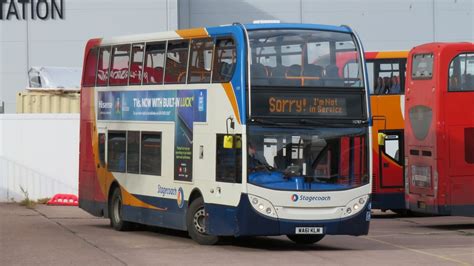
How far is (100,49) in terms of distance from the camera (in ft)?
73.9

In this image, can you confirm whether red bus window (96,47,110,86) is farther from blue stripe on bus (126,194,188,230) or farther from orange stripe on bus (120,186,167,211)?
blue stripe on bus (126,194,188,230)

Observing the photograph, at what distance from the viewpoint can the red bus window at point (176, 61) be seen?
19.1m

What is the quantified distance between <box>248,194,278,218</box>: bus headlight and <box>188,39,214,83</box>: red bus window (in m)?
2.37

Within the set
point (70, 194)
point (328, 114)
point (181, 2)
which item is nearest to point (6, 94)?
point (181, 2)

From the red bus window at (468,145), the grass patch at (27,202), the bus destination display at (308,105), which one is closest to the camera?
the bus destination display at (308,105)

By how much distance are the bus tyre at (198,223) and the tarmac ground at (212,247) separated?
193mm

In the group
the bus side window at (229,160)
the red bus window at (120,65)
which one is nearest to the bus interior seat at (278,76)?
the bus side window at (229,160)

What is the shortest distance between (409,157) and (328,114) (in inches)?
269

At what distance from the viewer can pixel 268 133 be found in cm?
1705

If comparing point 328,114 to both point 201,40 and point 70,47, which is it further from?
point 70,47

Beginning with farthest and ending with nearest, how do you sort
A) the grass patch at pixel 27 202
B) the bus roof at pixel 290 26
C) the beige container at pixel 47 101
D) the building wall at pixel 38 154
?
the beige container at pixel 47 101, the building wall at pixel 38 154, the grass patch at pixel 27 202, the bus roof at pixel 290 26

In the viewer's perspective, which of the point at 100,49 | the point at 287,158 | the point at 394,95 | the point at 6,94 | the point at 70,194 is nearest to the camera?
the point at 287,158

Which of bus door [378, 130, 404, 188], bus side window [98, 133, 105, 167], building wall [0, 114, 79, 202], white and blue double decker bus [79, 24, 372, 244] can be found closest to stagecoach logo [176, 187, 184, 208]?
white and blue double decker bus [79, 24, 372, 244]

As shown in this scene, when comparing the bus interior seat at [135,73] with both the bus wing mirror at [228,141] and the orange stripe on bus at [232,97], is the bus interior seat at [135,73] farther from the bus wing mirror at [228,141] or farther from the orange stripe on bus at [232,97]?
the bus wing mirror at [228,141]
